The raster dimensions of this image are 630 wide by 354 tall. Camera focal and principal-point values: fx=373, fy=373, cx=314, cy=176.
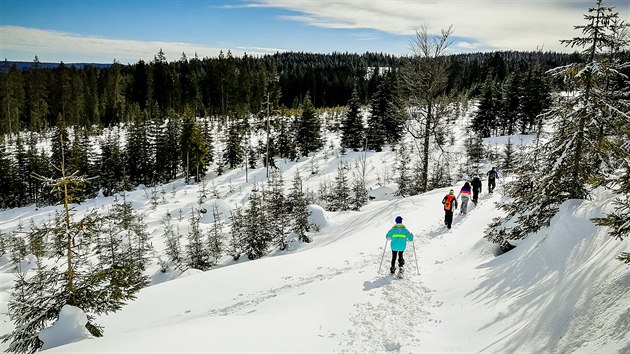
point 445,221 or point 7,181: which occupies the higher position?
point 445,221

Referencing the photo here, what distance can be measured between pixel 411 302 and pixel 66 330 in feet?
27.5

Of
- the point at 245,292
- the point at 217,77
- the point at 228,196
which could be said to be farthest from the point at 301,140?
the point at 245,292

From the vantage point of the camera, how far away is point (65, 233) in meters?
9.33

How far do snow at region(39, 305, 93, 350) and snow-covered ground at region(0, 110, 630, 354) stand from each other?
1.5 inches

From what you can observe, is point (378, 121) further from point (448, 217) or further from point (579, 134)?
point (579, 134)

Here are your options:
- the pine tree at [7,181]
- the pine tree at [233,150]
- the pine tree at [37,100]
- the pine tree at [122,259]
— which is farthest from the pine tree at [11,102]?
the pine tree at [122,259]

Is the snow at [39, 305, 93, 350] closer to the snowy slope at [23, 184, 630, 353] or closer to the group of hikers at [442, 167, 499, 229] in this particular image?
the snowy slope at [23, 184, 630, 353]

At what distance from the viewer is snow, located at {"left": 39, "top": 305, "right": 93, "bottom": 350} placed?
8797 mm

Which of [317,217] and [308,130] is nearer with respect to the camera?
[317,217]

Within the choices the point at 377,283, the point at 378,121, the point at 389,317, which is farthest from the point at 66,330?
the point at 378,121

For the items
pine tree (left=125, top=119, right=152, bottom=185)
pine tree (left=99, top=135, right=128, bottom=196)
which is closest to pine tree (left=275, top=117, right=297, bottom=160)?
pine tree (left=125, top=119, right=152, bottom=185)

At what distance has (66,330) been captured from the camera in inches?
351

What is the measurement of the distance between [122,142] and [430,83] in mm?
55536

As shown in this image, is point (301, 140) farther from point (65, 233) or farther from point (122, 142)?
point (65, 233)
